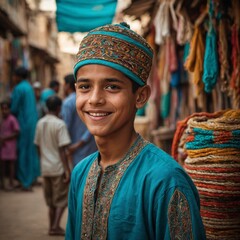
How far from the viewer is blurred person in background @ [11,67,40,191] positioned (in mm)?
7916

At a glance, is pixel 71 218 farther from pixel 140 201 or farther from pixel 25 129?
pixel 25 129

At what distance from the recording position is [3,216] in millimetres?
5797

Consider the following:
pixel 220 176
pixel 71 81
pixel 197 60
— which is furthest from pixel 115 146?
pixel 71 81

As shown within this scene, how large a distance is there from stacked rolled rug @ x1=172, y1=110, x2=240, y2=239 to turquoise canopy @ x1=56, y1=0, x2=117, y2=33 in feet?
15.1

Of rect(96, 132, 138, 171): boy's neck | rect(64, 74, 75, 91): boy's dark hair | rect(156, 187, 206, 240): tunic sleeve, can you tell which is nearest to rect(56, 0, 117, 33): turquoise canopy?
rect(64, 74, 75, 91): boy's dark hair

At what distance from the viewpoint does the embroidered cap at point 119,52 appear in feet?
5.68

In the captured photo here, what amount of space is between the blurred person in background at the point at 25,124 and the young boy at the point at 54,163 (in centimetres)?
285

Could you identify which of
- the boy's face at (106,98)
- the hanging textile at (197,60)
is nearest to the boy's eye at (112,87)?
the boy's face at (106,98)

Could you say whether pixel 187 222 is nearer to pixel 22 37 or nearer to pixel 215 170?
pixel 215 170

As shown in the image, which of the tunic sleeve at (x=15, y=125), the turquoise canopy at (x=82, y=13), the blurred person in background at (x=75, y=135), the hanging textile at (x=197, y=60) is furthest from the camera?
the tunic sleeve at (x=15, y=125)

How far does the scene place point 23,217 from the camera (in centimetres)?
575

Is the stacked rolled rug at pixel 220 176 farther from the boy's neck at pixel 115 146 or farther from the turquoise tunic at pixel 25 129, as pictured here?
the turquoise tunic at pixel 25 129

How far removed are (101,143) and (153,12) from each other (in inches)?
217

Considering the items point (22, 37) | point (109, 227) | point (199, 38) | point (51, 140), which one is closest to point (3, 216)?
point (51, 140)
